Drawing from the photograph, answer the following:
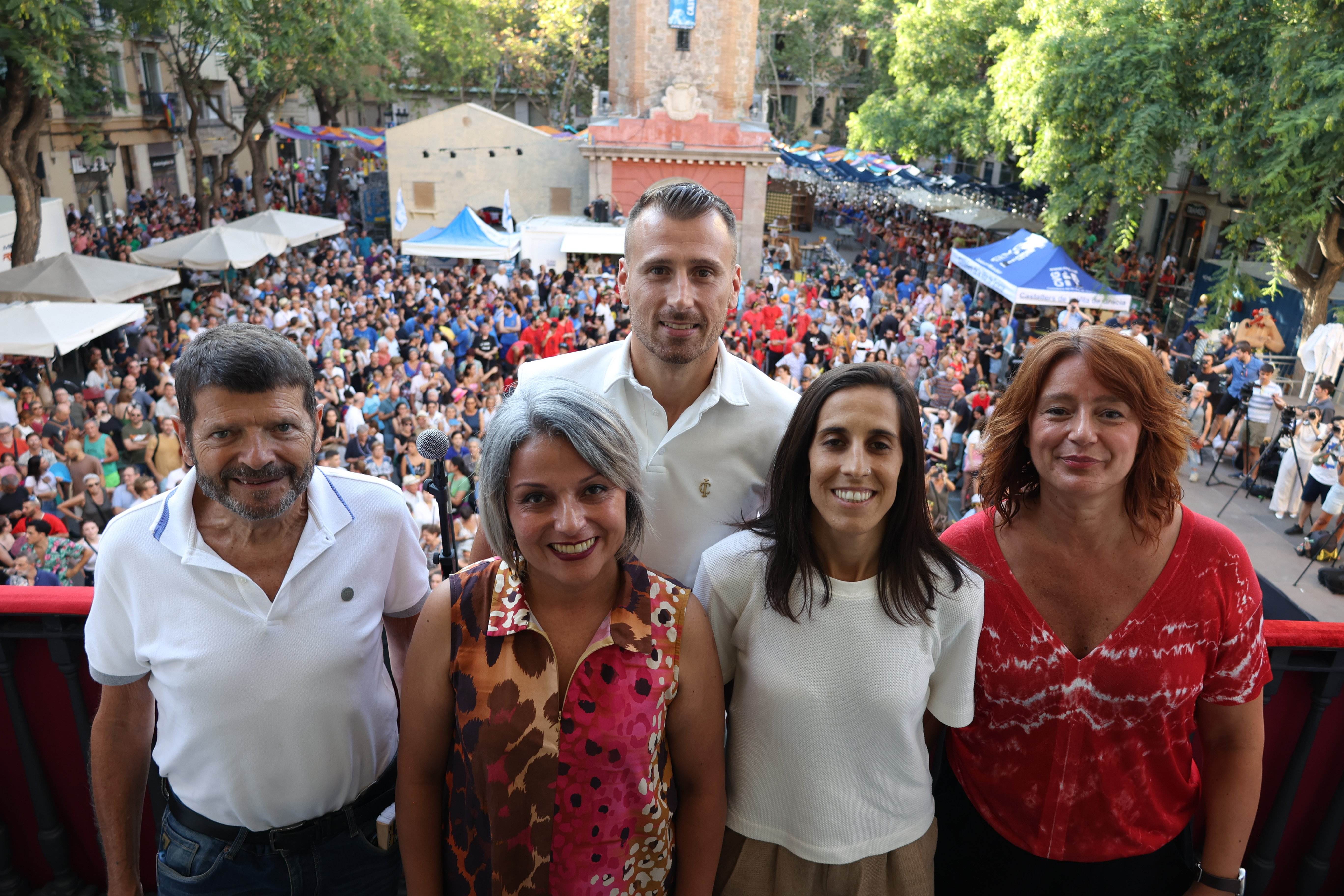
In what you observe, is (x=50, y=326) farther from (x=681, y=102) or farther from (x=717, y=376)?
(x=681, y=102)

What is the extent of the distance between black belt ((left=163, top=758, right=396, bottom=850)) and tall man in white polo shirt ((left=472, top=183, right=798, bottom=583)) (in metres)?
0.64

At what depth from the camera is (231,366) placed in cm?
188

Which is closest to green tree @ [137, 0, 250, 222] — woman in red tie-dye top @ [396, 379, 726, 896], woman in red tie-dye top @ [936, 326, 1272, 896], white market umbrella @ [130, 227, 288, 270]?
white market umbrella @ [130, 227, 288, 270]

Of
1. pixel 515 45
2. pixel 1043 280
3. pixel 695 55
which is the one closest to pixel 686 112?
pixel 695 55

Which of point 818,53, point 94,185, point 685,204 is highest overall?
point 818,53

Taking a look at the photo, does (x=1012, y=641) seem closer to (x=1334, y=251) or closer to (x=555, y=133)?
(x=1334, y=251)

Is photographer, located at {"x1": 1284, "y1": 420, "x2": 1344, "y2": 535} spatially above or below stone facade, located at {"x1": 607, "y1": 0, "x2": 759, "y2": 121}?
below

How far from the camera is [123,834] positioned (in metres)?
2.05

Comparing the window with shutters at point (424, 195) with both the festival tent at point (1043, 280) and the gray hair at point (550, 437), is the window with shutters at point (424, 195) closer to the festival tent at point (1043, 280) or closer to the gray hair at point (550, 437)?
the festival tent at point (1043, 280)

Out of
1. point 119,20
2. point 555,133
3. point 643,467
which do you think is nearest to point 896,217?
point 555,133

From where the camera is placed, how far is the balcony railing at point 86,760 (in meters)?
2.28

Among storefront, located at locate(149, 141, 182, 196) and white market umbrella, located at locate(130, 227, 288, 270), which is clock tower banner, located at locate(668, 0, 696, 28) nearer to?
white market umbrella, located at locate(130, 227, 288, 270)

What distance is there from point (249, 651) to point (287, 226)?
17.9 metres

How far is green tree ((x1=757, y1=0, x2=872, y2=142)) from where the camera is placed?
34844mm
